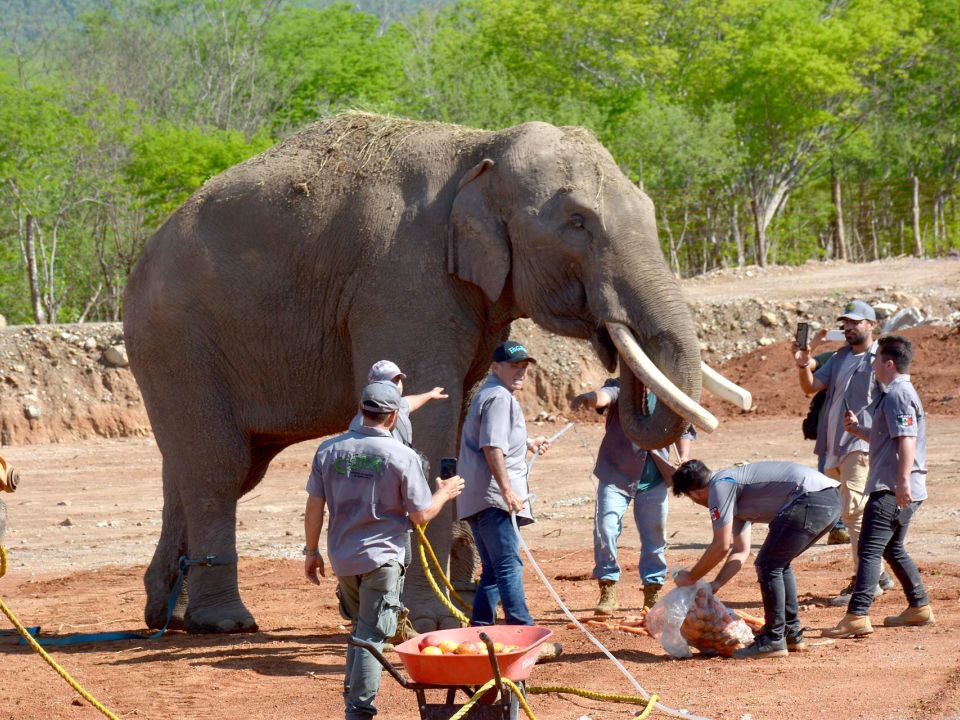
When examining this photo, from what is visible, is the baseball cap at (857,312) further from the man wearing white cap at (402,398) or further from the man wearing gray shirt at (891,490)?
the man wearing white cap at (402,398)

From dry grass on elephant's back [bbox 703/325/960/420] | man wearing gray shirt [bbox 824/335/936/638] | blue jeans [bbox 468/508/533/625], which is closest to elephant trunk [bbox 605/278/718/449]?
blue jeans [bbox 468/508/533/625]

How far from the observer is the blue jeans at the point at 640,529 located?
10023 millimetres

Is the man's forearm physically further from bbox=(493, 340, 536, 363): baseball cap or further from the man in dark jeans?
the man in dark jeans

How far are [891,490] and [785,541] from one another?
1.06 m

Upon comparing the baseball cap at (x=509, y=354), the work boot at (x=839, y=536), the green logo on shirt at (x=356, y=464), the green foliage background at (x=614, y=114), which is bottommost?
the work boot at (x=839, y=536)

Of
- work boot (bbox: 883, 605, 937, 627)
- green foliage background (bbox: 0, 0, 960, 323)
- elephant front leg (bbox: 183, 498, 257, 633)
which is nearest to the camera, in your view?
work boot (bbox: 883, 605, 937, 627)

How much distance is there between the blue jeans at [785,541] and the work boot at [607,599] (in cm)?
183

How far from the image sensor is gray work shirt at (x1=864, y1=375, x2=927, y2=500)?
890 centimetres

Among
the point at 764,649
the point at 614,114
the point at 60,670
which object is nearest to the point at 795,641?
the point at 764,649

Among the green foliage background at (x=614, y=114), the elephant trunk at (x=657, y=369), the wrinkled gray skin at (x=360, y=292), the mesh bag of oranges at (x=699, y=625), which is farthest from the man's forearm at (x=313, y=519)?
the green foliage background at (x=614, y=114)

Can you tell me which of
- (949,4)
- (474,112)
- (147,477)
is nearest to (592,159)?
(147,477)

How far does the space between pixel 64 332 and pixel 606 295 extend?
19.1 m

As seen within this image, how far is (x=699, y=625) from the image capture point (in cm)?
848

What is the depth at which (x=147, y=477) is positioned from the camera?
70.7 ft
